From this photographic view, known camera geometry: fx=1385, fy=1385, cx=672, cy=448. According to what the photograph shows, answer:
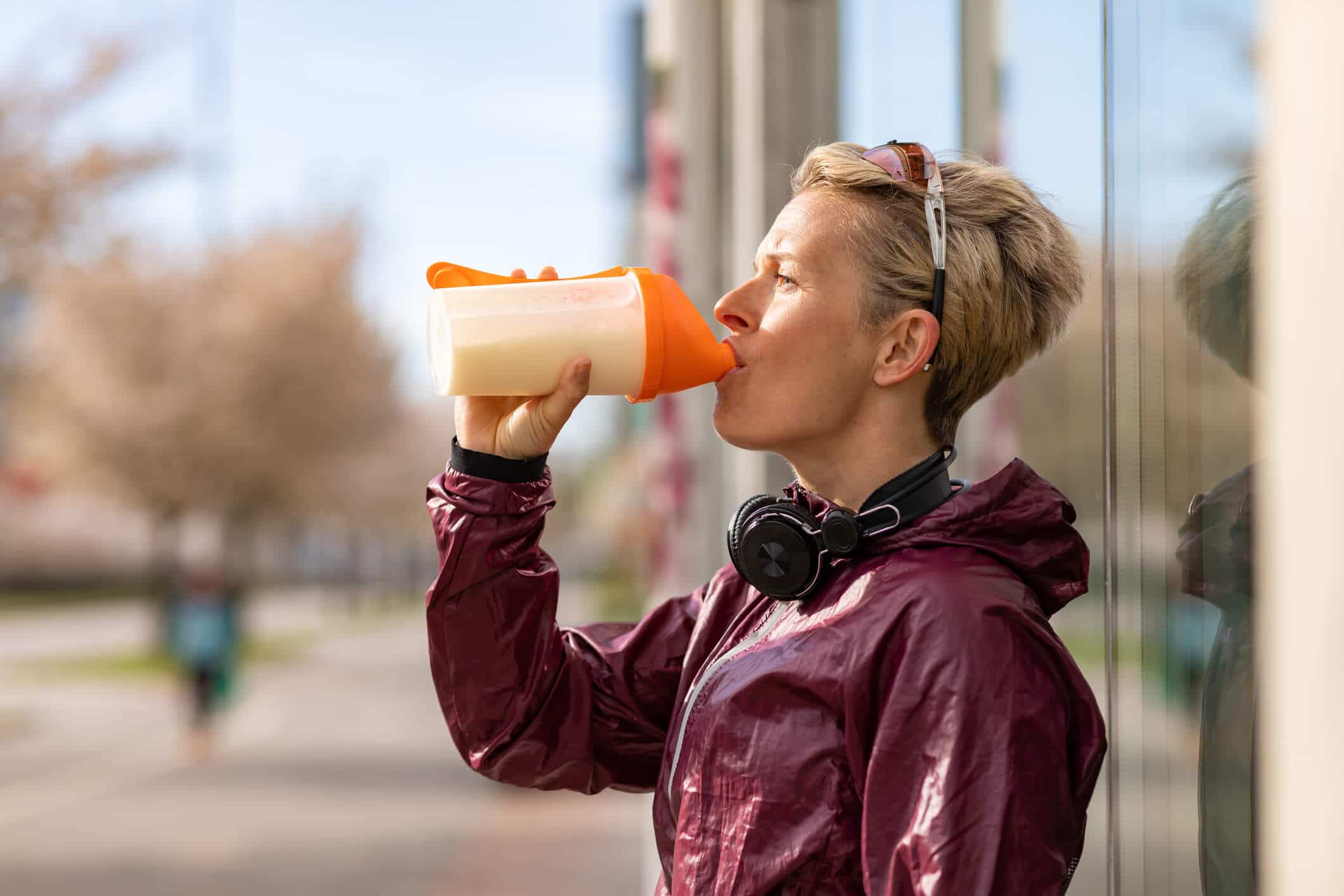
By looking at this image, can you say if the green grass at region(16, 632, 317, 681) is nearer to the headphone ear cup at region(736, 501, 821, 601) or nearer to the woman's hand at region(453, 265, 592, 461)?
the woman's hand at region(453, 265, 592, 461)

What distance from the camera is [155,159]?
20156 millimetres

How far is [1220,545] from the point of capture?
1.17 m

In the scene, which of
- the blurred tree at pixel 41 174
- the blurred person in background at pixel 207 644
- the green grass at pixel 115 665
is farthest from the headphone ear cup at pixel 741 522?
the green grass at pixel 115 665

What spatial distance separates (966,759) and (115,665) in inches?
910

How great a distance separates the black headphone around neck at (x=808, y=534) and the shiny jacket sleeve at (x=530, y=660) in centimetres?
25

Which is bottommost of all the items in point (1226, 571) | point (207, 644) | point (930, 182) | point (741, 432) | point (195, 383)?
point (207, 644)

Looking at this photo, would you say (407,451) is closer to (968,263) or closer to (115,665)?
(115,665)

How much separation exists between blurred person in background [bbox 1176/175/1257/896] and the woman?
0.38 feet

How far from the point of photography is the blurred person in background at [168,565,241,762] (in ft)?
38.4

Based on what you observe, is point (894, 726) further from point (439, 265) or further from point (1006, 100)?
point (1006, 100)

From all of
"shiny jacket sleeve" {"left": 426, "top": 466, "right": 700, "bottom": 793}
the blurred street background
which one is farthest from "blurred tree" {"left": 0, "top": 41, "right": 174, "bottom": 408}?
"shiny jacket sleeve" {"left": 426, "top": 466, "right": 700, "bottom": 793}

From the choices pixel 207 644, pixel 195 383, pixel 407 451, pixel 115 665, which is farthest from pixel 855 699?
pixel 407 451

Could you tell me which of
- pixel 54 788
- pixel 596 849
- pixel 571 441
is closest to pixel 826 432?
pixel 596 849

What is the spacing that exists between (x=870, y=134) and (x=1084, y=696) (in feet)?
7.28
